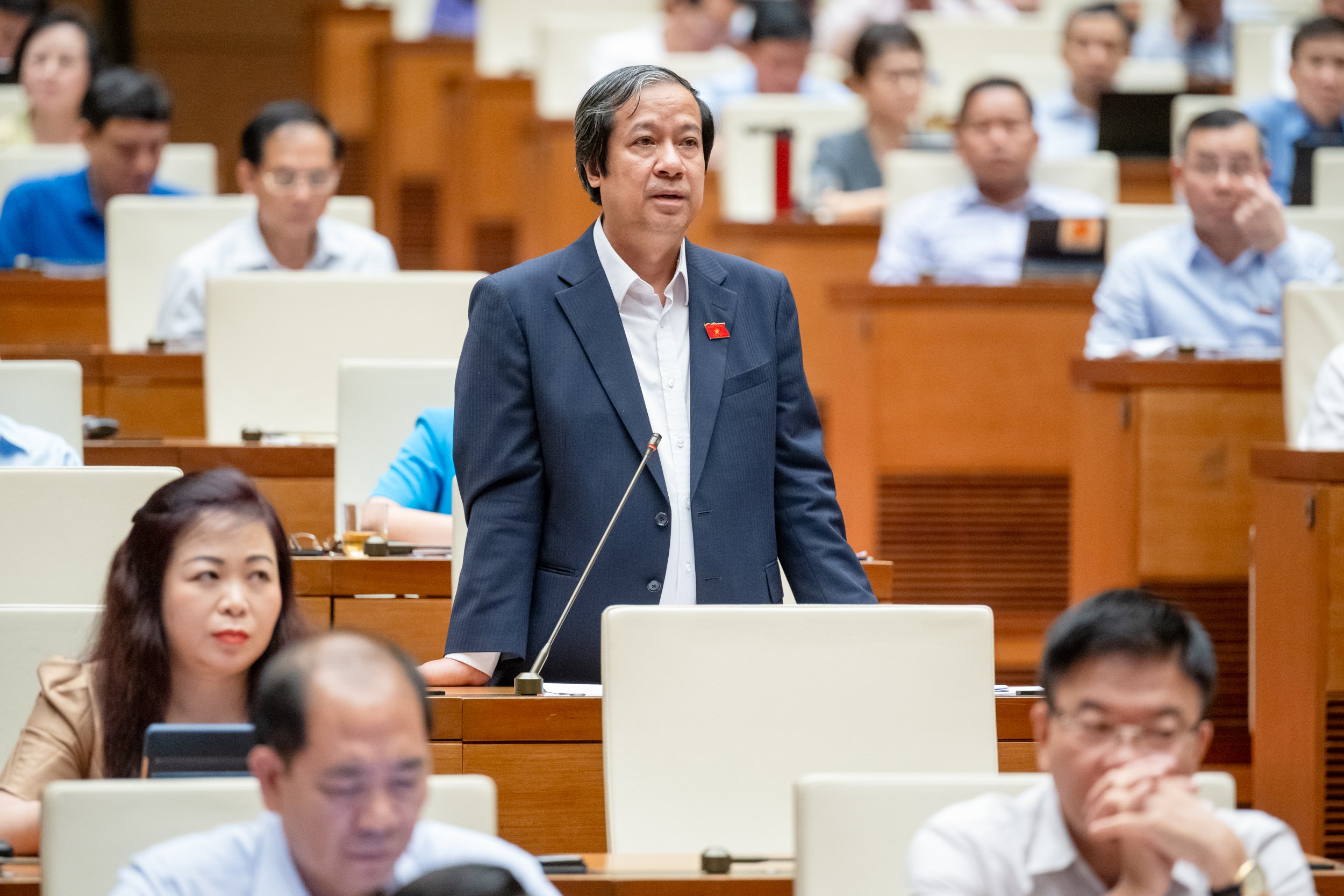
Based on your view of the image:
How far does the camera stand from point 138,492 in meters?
2.65

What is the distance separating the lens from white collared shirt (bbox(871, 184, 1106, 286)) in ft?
16.4

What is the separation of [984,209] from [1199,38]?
8.12 ft

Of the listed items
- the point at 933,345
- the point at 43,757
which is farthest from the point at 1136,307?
the point at 43,757

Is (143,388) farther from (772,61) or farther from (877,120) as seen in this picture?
(772,61)

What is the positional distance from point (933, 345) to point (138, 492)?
2154 mm

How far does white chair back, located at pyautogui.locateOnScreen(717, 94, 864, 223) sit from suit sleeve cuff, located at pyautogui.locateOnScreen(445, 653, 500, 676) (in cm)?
320

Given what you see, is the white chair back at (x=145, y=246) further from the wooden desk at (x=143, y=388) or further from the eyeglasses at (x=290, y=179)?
the wooden desk at (x=143, y=388)

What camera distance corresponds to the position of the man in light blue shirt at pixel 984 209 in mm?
4969

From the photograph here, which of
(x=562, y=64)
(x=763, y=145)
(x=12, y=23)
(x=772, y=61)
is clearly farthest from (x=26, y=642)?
(x=12, y=23)

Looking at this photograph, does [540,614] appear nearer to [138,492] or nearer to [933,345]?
[138,492]

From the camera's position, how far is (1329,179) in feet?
16.6

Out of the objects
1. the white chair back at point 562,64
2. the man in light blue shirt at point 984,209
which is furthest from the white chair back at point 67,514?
the white chair back at point 562,64

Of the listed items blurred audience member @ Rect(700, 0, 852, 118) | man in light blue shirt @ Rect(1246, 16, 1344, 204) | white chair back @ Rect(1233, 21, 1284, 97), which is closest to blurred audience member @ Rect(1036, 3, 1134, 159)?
white chair back @ Rect(1233, 21, 1284, 97)

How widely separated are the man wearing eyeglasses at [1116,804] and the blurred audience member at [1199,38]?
574 cm
